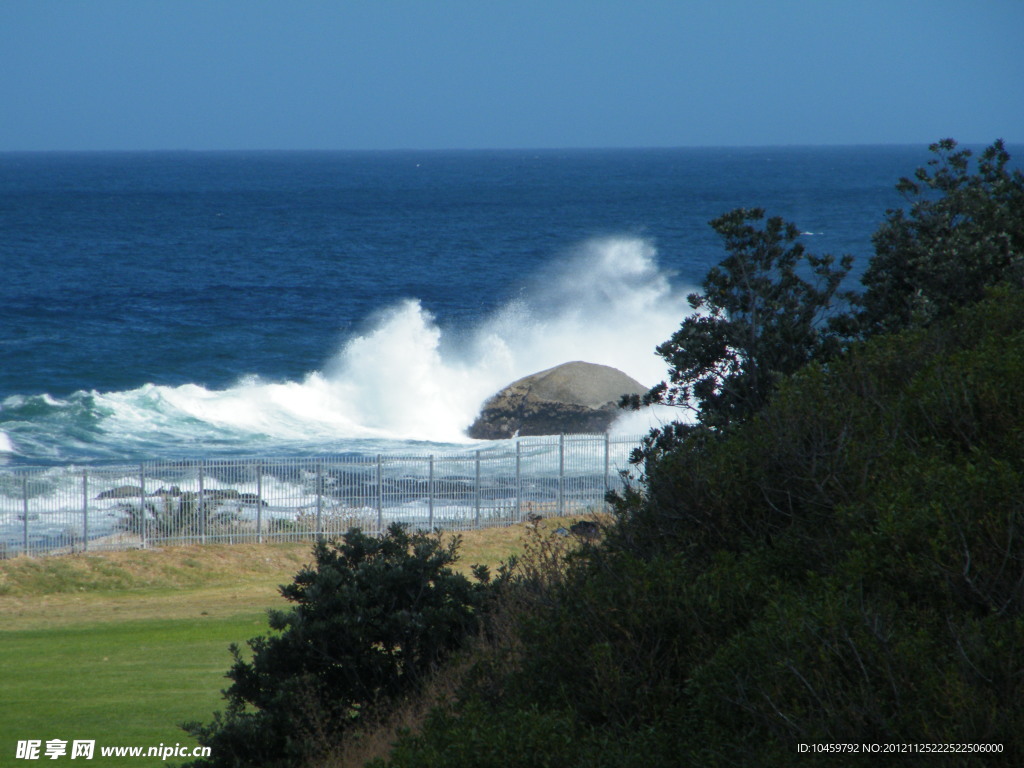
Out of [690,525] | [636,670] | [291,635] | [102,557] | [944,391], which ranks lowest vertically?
[102,557]

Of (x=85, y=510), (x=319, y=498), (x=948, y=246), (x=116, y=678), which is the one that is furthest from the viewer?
(x=319, y=498)

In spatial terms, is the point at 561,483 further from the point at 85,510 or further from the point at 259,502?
the point at 85,510

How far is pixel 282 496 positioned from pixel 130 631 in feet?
21.4

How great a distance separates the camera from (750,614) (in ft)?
22.9

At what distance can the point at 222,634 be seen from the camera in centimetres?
1580

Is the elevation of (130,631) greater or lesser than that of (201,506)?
lesser

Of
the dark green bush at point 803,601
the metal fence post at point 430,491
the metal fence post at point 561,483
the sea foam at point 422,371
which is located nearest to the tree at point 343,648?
the dark green bush at point 803,601

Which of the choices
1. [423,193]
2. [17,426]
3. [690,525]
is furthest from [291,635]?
[423,193]

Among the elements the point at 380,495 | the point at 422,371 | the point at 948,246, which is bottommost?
the point at 380,495

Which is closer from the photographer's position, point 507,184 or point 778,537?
point 778,537

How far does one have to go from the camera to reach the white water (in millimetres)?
38812

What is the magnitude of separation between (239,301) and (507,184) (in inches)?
4621

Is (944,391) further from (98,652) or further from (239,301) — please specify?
(239,301)

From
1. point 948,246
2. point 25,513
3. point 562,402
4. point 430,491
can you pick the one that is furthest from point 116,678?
point 562,402
